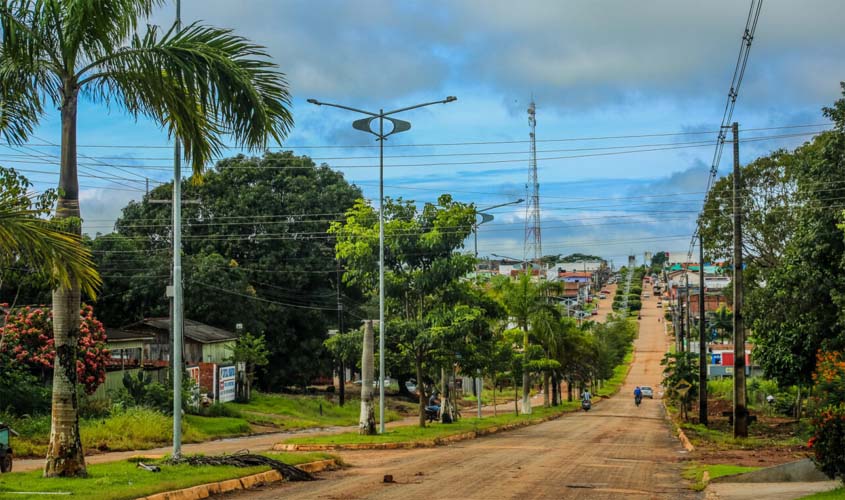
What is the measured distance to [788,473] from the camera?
53.7 ft

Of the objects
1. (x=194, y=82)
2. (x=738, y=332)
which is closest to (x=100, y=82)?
(x=194, y=82)

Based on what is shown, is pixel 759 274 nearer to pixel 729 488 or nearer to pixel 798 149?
pixel 798 149

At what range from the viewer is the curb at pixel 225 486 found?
1387cm

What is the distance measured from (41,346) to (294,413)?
18.0 metres

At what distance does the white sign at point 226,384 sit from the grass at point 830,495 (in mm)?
34546

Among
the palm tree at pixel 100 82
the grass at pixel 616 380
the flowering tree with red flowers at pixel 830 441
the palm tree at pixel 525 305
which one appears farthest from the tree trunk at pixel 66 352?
the grass at pixel 616 380

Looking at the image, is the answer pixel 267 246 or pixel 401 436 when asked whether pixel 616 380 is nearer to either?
pixel 267 246

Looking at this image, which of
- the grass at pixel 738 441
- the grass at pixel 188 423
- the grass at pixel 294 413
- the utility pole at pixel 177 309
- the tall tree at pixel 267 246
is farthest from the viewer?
the tall tree at pixel 267 246

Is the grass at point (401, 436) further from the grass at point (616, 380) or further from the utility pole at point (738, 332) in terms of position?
the grass at point (616, 380)

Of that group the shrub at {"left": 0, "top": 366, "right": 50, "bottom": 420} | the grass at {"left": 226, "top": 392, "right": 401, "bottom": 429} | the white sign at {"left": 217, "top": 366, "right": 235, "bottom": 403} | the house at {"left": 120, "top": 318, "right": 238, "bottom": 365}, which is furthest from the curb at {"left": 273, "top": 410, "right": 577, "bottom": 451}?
the house at {"left": 120, "top": 318, "right": 238, "bottom": 365}

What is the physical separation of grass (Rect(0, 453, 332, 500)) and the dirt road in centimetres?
94

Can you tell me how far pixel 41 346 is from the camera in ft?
101

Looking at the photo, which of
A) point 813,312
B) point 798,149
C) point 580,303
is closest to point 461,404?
point 798,149

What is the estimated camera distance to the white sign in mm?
44312
